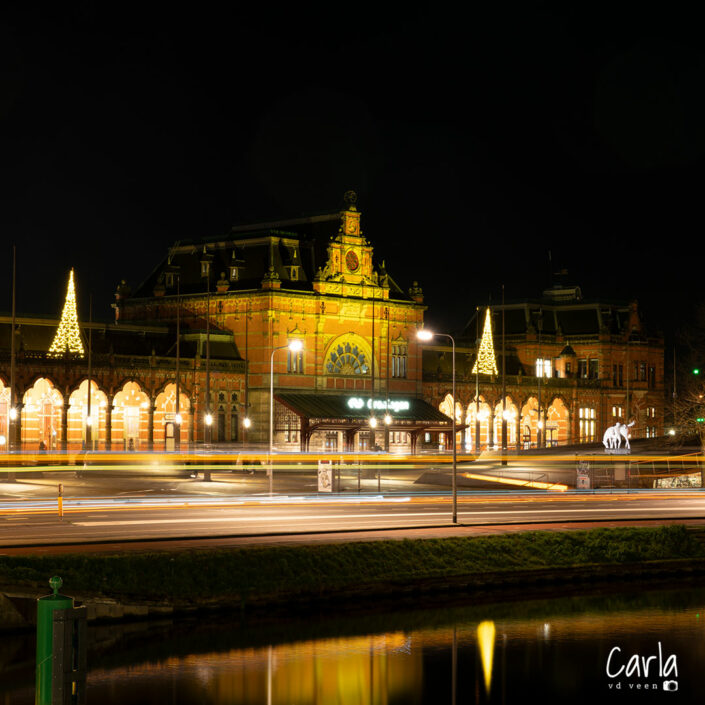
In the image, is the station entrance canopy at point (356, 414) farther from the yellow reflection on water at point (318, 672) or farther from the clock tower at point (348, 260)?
the yellow reflection on water at point (318, 672)

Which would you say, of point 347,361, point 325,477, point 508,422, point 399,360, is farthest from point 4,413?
point 508,422

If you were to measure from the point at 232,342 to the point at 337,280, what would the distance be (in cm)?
981

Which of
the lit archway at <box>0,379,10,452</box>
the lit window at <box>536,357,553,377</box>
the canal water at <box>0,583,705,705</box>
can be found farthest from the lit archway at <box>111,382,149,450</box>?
the canal water at <box>0,583,705,705</box>

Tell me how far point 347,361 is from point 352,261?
811cm

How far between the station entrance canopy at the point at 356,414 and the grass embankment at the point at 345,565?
53495 mm

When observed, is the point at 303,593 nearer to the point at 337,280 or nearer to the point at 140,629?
the point at 140,629

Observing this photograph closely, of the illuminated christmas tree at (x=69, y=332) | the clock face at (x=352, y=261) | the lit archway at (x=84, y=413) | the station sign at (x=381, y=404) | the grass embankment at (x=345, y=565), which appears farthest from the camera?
the clock face at (x=352, y=261)

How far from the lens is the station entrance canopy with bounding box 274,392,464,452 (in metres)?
95.4

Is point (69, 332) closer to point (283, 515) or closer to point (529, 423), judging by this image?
point (283, 515)

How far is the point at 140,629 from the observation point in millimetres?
29094

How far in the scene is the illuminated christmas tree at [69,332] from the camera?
77.1 metres

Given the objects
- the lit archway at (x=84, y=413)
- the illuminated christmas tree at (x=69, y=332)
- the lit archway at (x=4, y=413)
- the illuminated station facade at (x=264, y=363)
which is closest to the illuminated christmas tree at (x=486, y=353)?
the illuminated station facade at (x=264, y=363)

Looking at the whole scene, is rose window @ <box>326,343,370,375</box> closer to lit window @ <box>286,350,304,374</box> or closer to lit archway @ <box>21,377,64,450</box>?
lit window @ <box>286,350,304,374</box>

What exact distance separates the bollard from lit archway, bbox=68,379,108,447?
7111 centimetres
